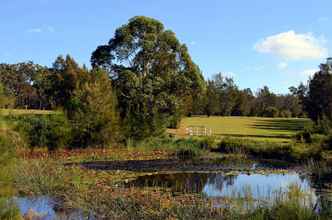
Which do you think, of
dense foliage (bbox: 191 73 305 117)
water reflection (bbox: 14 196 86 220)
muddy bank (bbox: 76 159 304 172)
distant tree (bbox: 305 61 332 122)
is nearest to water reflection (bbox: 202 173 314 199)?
muddy bank (bbox: 76 159 304 172)

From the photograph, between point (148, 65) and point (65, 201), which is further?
point (148, 65)

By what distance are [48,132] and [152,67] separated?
14.6 metres

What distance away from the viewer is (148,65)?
39469mm

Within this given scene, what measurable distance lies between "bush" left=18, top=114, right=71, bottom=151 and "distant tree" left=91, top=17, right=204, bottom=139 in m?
10.1

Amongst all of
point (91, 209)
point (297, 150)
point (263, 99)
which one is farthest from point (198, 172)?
point (263, 99)

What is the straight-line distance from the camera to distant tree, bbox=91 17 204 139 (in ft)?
124

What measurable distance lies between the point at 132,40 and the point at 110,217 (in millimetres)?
29658

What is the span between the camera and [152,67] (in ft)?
130

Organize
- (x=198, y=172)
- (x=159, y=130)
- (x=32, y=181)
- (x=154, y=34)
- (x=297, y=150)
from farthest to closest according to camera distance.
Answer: (x=154, y=34) < (x=159, y=130) < (x=297, y=150) < (x=198, y=172) < (x=32, y=181)

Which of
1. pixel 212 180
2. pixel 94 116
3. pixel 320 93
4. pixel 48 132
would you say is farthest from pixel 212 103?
pixel 212 180

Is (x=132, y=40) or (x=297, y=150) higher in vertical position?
(x=132, y=40)

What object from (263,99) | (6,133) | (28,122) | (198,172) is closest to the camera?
(6,133)

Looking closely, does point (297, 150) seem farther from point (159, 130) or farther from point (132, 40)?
point (132, 40)

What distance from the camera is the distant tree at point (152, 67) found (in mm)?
37938
